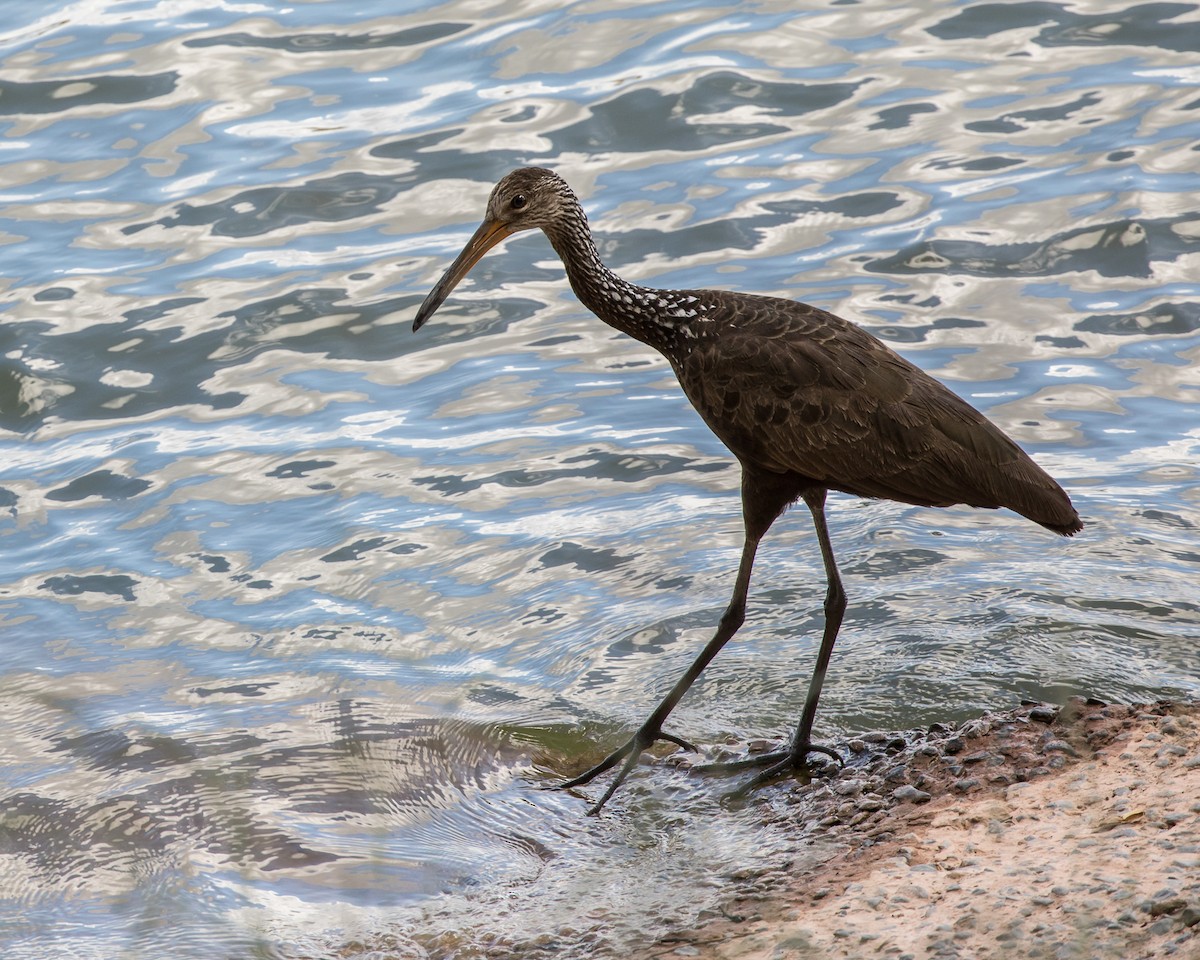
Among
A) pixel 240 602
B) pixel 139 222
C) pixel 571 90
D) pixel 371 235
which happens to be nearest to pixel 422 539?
pixel 240 602

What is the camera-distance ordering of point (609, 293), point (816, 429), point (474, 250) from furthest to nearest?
point (474, 250) < point (609, 293) < point (816, 429)

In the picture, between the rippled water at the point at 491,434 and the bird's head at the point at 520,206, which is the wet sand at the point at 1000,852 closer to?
the rippled water at the point at 491,434

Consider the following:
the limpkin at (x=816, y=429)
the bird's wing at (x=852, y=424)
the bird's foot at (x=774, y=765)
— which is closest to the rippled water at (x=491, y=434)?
the bird's foot at (x=774, y=765)

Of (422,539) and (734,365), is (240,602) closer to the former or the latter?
(422,539)

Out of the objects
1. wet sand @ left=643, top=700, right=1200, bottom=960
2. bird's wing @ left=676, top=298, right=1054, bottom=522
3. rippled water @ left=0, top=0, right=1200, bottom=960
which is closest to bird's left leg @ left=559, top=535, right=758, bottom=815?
rippled water @ left=0, top=0, right=1200, bottom=960

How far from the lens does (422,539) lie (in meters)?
8.32

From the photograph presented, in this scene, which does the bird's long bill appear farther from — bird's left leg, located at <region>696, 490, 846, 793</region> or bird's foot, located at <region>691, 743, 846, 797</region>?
bird's foot, located at <region>691, 743, 846, 797</region>

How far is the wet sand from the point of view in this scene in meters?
4.38

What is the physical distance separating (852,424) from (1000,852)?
69.8 inches

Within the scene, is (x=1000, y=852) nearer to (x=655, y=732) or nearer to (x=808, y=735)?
(x=808, y=735)

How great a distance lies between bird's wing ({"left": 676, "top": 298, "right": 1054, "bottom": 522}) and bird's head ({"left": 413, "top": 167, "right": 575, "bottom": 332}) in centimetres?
108

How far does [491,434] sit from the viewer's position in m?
9.20

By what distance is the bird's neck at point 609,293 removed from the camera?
653 centimetres

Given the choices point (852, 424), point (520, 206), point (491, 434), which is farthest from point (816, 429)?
point (491, 434)
